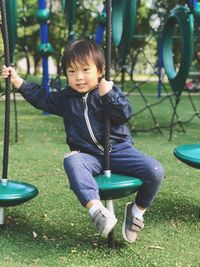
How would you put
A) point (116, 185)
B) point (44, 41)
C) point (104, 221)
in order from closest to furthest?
point (104, 221)
point (116, 185)
point (44, 41)

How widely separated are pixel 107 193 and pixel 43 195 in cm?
139

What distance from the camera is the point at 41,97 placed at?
298cm

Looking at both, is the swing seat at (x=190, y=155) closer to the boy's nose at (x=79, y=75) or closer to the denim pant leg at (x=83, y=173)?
the denim pant leg at (x=83, y=173)

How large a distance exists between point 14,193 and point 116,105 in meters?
0.72

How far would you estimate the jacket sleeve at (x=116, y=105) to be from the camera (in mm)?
2637

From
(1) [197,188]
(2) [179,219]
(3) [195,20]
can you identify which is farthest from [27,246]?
(3) [195,20]

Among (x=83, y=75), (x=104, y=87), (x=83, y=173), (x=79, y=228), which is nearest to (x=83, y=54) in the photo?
(x=83, y=75)

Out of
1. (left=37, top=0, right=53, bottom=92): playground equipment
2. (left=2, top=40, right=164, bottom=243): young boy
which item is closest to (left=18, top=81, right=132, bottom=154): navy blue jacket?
(left=2, top=40, right=164, bottom=243): young boy

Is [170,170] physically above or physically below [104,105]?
below

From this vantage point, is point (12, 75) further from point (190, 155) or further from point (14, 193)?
point (190, 155)

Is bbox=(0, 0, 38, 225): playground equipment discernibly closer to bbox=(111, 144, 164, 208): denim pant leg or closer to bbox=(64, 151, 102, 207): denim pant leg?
bbox=(64, 151, 102, 207): denim pant leg

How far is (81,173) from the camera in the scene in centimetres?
263

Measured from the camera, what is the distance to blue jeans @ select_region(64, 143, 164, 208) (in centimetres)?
264

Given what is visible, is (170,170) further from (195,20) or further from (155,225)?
(195,20)
